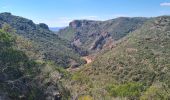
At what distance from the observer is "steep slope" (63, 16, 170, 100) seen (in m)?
67.9

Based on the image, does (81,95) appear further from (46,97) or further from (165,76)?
(165,76)

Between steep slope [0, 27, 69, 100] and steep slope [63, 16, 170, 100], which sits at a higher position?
steep slope [0, 27, 69, 100]

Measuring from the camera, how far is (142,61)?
98.9m

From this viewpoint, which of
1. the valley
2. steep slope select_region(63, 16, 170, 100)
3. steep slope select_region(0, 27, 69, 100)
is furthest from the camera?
steep slope select_region(63, 16, 170, 100)

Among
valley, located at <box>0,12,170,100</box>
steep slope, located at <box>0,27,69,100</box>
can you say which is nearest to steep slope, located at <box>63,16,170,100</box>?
valley, located at <box>0,12,170,100</box>

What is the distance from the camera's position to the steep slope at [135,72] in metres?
67.9

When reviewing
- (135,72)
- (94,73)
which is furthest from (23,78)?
(94,73)

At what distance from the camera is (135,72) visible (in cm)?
9350

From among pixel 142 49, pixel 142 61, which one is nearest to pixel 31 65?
pixel 142 61

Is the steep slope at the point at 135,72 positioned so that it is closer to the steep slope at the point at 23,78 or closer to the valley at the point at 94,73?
the valley at the point at 94,73

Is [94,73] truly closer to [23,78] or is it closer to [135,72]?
[135,72]

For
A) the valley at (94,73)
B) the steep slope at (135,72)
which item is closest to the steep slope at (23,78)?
the valley at (94,73)

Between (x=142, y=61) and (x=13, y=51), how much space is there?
53.7m

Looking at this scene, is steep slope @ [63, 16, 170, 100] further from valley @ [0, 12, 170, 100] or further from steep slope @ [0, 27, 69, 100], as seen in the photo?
steep slope @ [0, 27, 69, 100]
